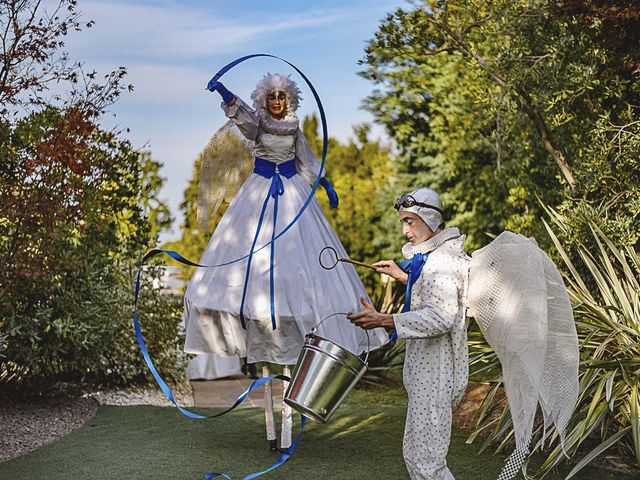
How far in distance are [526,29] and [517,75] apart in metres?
0.41

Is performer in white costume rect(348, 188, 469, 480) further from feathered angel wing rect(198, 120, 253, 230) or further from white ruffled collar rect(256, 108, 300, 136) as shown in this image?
feathered angel wing rect(198, 120, 253, 230)

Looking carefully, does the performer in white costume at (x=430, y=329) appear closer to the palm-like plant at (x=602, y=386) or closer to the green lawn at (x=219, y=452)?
the palm-like plant at (x=602, y=386)

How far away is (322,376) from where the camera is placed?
11.4 feet

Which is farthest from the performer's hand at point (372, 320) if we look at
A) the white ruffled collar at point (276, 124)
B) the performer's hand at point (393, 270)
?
the white ruffled collar at point (276, 124)

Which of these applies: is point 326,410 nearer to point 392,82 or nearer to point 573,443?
point 573,443

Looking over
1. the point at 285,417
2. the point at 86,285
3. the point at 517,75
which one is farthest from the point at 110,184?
the point at 517,75

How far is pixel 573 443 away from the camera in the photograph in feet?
13.7

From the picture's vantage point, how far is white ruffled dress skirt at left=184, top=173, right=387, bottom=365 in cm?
479

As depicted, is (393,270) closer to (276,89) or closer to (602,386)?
(602,386)

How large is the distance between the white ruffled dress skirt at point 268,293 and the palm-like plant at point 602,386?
0.88 metres

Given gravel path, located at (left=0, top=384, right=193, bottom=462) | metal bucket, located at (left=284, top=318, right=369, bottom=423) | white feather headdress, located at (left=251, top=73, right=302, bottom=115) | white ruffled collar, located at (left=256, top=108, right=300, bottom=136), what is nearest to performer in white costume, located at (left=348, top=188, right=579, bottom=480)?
metal bucket, located at (left=284, top=318, right=369, bottom=423)

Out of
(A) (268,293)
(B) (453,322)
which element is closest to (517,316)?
(B) (453,322)

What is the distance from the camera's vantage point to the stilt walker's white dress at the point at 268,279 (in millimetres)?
4793

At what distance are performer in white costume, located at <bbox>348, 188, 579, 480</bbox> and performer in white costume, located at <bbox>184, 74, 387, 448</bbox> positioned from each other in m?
1.42
